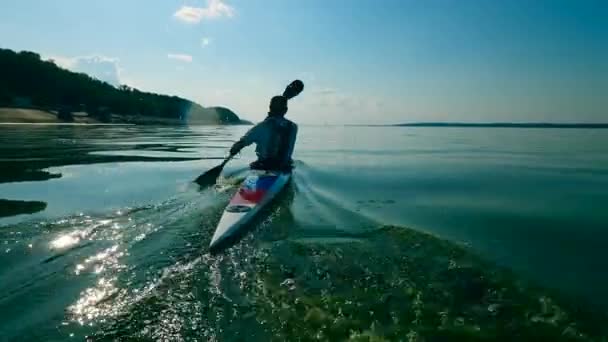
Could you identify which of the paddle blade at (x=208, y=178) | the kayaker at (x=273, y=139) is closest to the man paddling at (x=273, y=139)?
the kayaker at (x=273, y=139)

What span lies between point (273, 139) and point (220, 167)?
256 cm

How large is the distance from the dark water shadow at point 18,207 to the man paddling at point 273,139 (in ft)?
Answer: 19.8

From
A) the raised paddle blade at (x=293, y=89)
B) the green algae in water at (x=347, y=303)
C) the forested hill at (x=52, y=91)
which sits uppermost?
the forested hill at (x=52, y=91)

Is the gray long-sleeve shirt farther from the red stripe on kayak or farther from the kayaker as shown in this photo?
the red stripe on kayak

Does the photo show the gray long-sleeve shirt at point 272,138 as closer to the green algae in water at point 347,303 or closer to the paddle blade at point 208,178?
the paddle blade at point 208,178

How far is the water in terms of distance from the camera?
15.1 feet

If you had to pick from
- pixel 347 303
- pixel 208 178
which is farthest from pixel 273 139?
pixel 347 303

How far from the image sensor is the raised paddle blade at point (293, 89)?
48.4ft

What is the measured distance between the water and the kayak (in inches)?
13.3

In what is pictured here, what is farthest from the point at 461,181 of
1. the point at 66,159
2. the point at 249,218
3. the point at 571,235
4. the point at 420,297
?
the point at 66,159

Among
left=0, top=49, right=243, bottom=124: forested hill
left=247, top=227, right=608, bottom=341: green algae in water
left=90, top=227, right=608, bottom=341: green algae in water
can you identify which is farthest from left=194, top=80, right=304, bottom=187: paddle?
left=0, top=49, right=243, bottom=124: forested hill

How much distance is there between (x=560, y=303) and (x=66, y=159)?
22.9 meters

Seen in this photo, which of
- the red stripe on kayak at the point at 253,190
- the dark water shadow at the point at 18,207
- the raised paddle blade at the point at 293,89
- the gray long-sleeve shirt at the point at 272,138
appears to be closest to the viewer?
the dark water shadow at the point at 18,207

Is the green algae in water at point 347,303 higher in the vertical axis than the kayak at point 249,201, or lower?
lower
